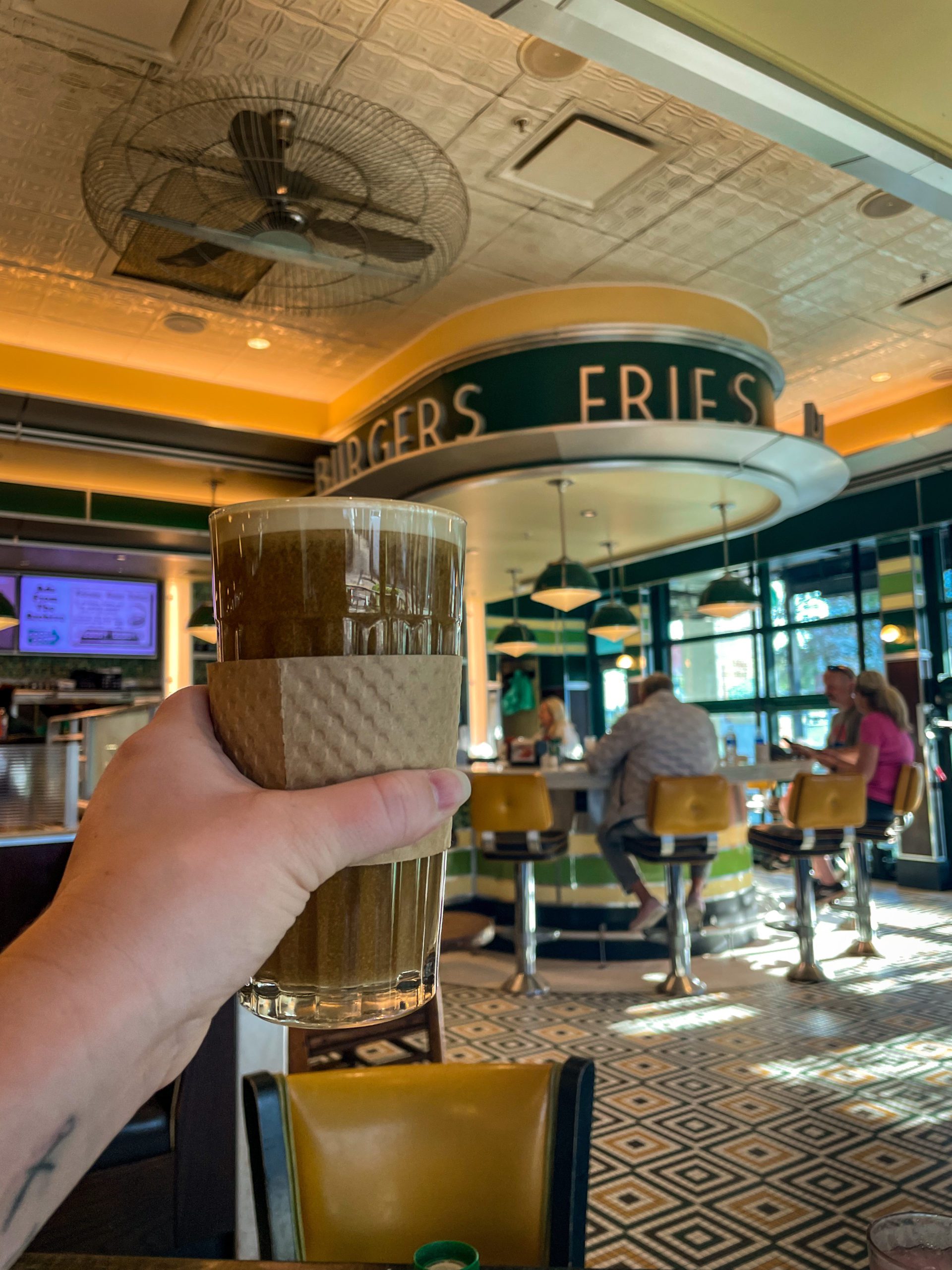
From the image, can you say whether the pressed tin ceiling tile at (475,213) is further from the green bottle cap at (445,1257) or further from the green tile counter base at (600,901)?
the green bottle cap at (445,1257)

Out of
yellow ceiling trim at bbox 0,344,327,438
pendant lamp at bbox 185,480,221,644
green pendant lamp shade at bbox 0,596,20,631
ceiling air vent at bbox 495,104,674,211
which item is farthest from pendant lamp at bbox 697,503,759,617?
green pendant lamp shade at bbox 0,596,20,631

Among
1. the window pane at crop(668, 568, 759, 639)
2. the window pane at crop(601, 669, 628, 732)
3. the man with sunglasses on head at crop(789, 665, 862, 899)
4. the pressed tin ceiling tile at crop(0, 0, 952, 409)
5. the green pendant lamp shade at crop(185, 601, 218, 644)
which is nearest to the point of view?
the pressed tin ceiling tile at crop(0, 0, 952, 409)

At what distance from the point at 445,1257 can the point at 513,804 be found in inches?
162

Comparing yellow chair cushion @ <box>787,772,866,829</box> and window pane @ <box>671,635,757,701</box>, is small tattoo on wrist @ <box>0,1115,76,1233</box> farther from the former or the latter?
window pane @ <box>671,635,757,701</box>

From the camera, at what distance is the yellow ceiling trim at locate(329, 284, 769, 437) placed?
525 cm

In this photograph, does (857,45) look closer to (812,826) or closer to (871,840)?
(812,826)

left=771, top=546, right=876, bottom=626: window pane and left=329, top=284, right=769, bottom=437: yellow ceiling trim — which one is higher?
left=329, top=284, right=769, bottom=437: yellow ceiling trim

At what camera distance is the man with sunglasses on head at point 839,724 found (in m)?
6.31

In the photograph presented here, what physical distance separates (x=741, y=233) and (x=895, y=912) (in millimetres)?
4829

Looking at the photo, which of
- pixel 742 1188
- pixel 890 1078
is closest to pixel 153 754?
pixel 742 1188

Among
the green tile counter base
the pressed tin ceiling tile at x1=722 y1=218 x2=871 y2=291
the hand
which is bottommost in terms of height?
the green tile counter base

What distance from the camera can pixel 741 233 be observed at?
466cm

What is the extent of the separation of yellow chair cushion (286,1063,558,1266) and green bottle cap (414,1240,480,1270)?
396 millimetres

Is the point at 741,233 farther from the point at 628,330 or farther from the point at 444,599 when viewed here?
the point at 444,599
